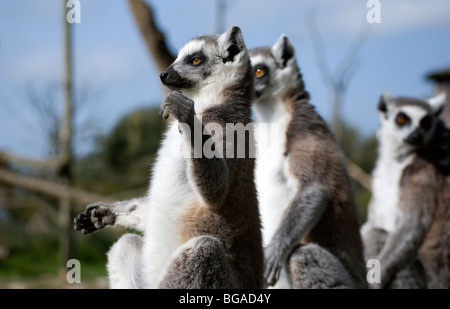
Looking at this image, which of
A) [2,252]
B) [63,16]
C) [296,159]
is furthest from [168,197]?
[2,252]

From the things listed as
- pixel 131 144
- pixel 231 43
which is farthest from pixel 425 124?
pixel 131 144

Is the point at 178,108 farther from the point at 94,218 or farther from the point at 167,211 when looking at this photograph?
the point at 94,218

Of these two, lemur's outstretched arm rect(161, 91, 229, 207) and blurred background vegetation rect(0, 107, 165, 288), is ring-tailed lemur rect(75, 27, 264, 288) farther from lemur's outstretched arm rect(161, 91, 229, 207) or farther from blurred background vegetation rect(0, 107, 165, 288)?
blurred background vegetation rect(0, 107, 165, 288)

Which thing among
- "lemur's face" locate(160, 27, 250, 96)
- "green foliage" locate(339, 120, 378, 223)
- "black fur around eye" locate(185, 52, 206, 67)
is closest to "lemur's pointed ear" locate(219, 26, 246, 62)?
"lemur's face" locate(160, 27, 250, 96)

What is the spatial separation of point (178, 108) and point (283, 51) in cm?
267

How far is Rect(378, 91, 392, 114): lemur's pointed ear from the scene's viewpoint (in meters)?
6.25

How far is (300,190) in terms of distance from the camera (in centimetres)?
410

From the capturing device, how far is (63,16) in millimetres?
9266

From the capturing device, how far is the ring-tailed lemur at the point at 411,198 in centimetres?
516

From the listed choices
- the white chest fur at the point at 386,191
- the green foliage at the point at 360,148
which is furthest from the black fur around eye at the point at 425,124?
the green foliage at the point at 360,148

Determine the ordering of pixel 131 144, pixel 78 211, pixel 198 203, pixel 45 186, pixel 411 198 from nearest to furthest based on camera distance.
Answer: pixel 198 203 → pixel 411 198 → pixel 45 186 → pixel 78 211 → pixel 131 144

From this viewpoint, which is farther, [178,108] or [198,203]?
[198,203]

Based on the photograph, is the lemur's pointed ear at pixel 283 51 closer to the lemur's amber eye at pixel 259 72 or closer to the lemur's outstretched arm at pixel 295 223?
the lemur's amber eye at pixel 259 72

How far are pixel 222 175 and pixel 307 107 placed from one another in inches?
89.7
